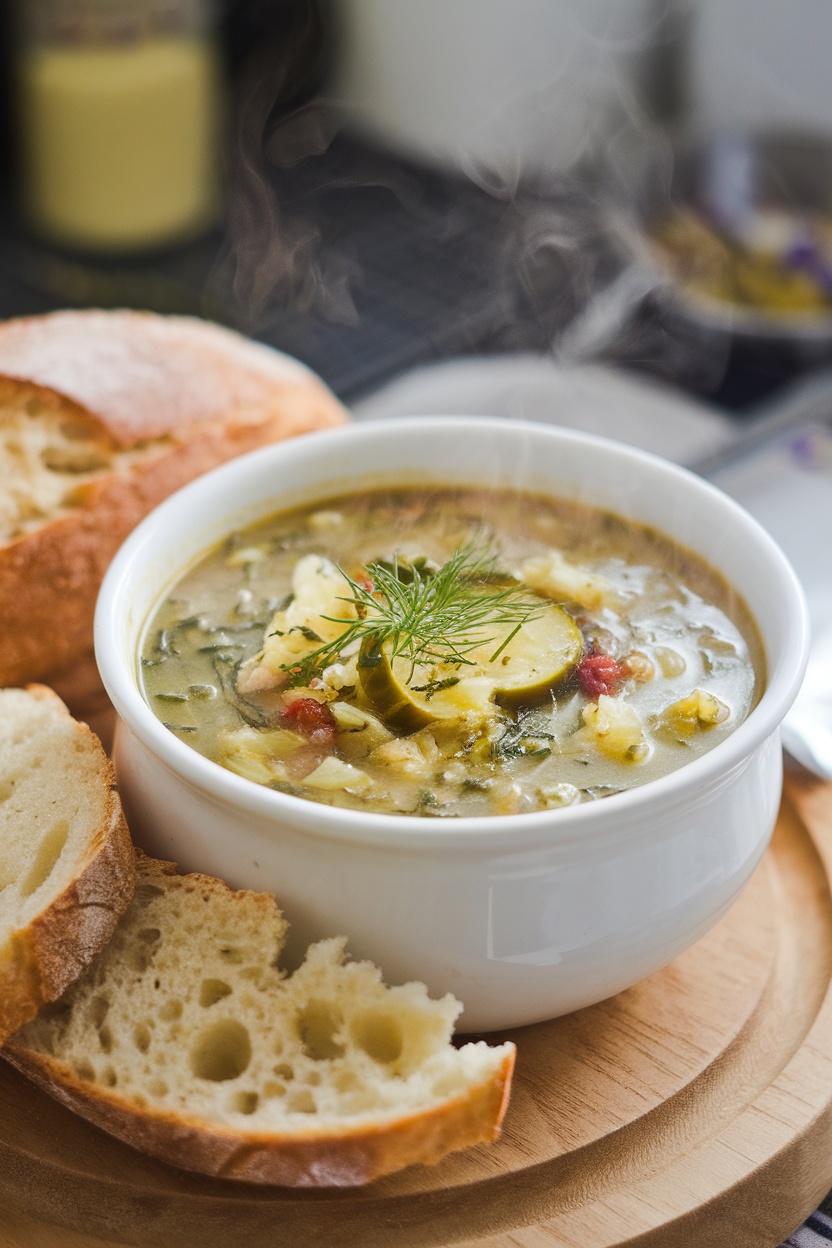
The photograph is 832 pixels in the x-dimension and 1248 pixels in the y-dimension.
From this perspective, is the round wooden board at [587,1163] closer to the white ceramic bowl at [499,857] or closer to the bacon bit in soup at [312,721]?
the white ceramic bowl at [499,857]

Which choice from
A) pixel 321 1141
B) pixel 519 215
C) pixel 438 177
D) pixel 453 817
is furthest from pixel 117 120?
pixel 321 1141

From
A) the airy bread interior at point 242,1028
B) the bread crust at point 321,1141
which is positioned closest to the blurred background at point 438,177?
the airy bread interior at point 242,1028

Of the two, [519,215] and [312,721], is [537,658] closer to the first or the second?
[312,721]

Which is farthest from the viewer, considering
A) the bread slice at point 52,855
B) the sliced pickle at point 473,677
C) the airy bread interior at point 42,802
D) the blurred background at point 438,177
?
the blurred background at point 438,177

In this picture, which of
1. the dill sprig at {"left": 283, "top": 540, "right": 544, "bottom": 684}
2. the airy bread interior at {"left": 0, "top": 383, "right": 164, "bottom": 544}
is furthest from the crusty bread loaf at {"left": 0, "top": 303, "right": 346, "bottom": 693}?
the dill sprig at {"left": 283, "top": 540, "right": 544, "bottom": 684}

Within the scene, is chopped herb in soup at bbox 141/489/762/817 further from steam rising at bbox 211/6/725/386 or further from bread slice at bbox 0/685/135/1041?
steam rising at bbox 211/6/725/386

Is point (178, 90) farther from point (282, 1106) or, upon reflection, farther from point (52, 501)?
point (282, 1106)

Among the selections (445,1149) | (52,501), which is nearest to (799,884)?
(445,1149)
